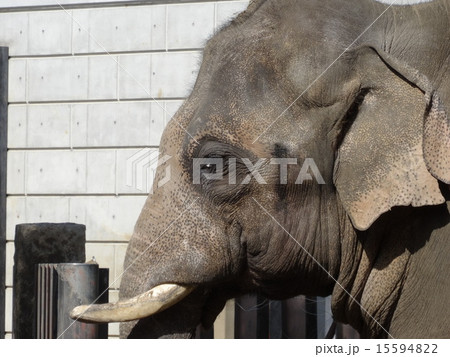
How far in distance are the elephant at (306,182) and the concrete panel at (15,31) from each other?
17.0 ft

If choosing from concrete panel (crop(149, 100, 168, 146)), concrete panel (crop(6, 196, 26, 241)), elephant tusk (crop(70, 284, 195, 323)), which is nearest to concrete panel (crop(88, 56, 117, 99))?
concrete panel (crop(149, 100, 168, 146))

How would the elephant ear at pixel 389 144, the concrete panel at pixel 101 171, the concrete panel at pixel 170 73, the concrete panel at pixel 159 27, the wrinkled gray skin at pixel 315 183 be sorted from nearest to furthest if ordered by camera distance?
the elephant ear at pixel 389 144 → the wrinkled gray skin at pixel 315 183 → the concrete panel at pixel 170 73 → the concrete panel at pixel 159 27 → the concrete panel at pixel 101 171

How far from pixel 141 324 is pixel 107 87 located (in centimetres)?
492

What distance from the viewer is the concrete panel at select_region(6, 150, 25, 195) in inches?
333

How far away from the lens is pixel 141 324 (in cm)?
336

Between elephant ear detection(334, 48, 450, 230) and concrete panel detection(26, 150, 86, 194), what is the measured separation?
201 inches

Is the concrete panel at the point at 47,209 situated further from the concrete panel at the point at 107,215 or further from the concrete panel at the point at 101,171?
the concrete panel at the point at 101,171

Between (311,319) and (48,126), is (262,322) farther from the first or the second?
(48,126)

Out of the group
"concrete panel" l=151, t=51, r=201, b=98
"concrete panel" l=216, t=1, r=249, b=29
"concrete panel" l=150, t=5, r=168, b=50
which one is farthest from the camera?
"concrete panel" l=150, t=5, r=168, b=50

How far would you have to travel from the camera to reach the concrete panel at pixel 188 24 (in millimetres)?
7727

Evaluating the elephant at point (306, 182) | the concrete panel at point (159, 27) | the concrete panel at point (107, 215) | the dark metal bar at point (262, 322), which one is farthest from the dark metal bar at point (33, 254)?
the concrete panel at point (159, 27)

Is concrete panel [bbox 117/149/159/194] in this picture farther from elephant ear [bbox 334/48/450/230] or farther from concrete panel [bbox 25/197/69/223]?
elephant ear [bbox 334/48/450/230]
